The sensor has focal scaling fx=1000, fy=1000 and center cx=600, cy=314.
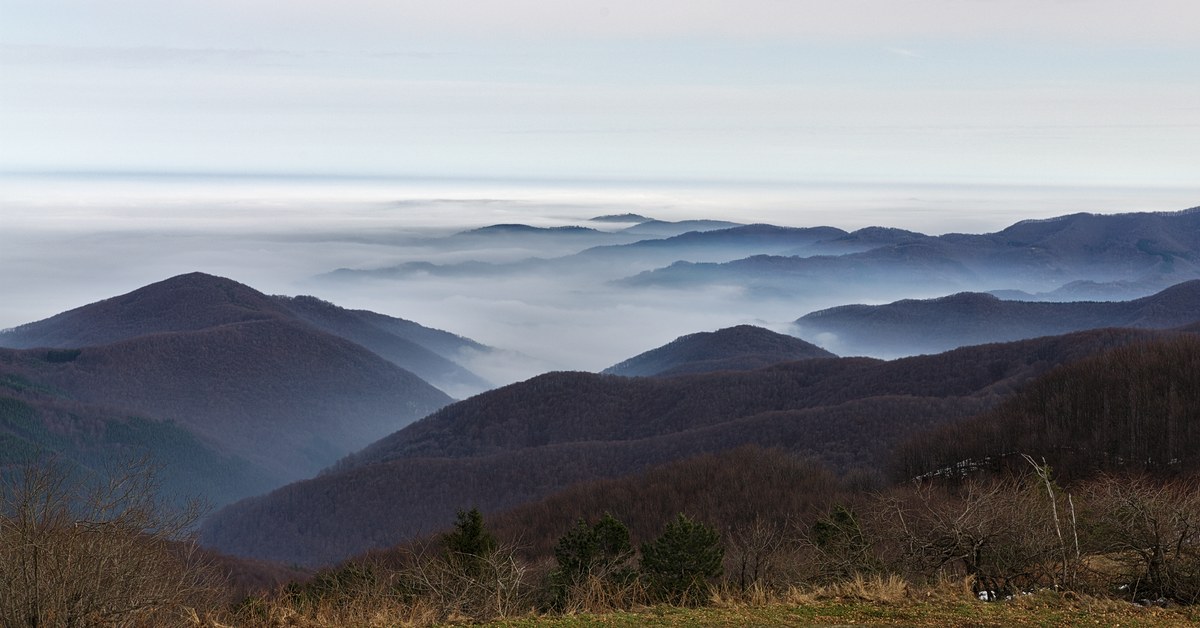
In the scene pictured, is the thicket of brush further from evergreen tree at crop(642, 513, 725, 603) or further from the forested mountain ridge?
the forested mountain ridge

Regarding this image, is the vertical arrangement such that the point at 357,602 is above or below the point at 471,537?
above

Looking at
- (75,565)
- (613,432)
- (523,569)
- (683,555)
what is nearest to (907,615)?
(523,569)

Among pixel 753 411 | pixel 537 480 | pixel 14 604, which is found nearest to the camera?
pixel 14 604

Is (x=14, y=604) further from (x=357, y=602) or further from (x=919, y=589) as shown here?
(x=919, y=589)

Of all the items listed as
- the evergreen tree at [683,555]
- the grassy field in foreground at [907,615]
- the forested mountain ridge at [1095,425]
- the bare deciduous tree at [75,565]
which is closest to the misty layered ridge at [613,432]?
the forested mountain ridge at [1095,425]

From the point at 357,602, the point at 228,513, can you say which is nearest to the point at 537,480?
the point at 228,513

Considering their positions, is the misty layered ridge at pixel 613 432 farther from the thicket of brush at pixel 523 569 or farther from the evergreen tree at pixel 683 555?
the thicket of brush at pixel 523 569

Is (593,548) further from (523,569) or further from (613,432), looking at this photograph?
(613,432)
